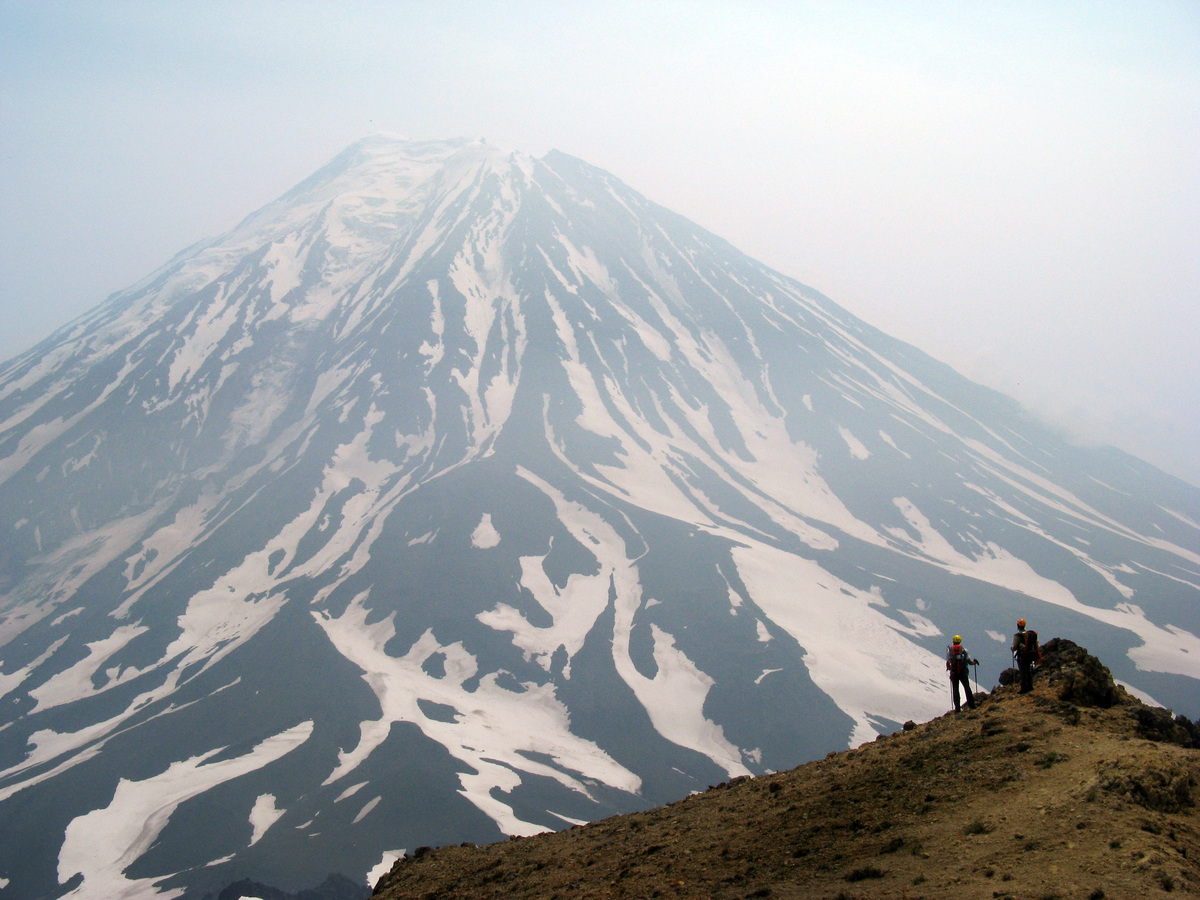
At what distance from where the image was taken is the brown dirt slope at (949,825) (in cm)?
1097

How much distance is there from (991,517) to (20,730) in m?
132

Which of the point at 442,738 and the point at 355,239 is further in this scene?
the point at 355,239

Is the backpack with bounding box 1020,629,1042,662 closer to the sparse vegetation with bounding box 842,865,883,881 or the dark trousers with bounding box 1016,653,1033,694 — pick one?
the dark trousers with bounding box 1016,653,1033,694

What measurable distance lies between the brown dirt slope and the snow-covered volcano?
36975 mm

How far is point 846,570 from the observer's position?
104 metres

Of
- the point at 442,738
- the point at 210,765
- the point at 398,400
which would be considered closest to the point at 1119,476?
the point at 398,400

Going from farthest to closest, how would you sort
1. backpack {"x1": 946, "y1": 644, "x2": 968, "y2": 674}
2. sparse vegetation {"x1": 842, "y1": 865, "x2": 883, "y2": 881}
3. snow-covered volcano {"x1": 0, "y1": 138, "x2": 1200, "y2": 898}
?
snow-covered volcano {"x1": 0, "y1": 138, "x2": 1200, "y2": 898}
backpack {"x1": 946, "y1": 644, "x2": 968, "y2": 674}
sparse vegetation {"x1": 842, "y1": 865, "x2": 883, "y2": 881}

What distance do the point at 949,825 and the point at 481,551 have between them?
8935 cm

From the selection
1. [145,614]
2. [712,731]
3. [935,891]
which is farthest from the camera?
[145,614]

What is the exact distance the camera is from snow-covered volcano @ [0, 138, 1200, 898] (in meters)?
63.3

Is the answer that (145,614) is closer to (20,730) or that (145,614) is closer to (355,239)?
(20,730)

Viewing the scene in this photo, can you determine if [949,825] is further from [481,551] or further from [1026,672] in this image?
[481,551]

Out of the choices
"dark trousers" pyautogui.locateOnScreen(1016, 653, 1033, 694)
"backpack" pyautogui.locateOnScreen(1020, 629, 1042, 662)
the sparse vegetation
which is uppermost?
"backpack" pyautogui.locateOnScreen(1020, 629, 1042, 662)

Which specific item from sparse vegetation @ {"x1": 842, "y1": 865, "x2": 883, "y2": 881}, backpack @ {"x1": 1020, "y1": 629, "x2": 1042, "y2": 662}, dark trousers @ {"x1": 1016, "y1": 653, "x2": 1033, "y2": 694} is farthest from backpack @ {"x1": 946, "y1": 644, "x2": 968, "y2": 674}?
sparse vegetation @ {"x1": 842, "y1": 865, "x2": 883, "y2": 881}
